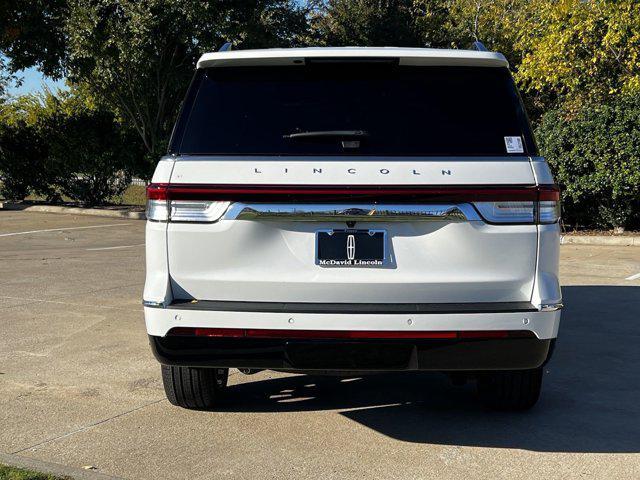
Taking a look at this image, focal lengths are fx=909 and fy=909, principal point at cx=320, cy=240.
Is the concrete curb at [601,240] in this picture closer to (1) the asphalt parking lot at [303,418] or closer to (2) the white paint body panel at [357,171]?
(1) the asphalt parking lot at [303,418]

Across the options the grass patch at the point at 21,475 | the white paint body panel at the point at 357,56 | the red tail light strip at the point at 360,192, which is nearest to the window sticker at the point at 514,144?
the red tail light strip at the point at 360,192

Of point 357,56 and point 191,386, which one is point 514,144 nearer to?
point 357,56

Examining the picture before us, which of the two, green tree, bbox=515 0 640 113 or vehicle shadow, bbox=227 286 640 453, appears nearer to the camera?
vehicle shadow, bbox=227 286 640 453

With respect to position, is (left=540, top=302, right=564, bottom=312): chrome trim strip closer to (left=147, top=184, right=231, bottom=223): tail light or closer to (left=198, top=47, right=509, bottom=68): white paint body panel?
(left=198, top=47, right=509, bottom=68): white paint body panel

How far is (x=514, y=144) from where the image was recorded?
4559 millimetres

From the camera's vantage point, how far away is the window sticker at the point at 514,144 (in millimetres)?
4535

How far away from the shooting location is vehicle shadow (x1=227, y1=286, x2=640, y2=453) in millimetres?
5016

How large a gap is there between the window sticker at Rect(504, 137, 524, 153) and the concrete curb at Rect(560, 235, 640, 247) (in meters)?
12.0

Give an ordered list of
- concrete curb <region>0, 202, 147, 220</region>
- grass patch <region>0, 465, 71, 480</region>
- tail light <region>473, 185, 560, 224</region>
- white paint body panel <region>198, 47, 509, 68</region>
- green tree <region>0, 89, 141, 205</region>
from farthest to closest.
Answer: green tree <region>0, 89, 141, 205</region> → concrete curb <region>0, 202, 147, 220</region> → white paint body panel <region>198, 47, 509, 68</region> → tail light <region>473, 185, 560, 224</region> → grass patch <region>0, 465, 71, 480</region>

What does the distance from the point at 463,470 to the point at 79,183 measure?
66.6 feet

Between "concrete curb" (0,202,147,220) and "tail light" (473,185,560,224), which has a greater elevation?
"tail light" (473,185,560,224)

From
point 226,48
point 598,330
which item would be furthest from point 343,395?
point 598,330

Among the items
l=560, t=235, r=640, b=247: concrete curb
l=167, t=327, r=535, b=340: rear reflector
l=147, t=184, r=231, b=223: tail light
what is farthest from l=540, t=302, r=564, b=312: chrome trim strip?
l=560, t=235, r=640, b=247: concrete curb

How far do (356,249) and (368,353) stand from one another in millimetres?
502
